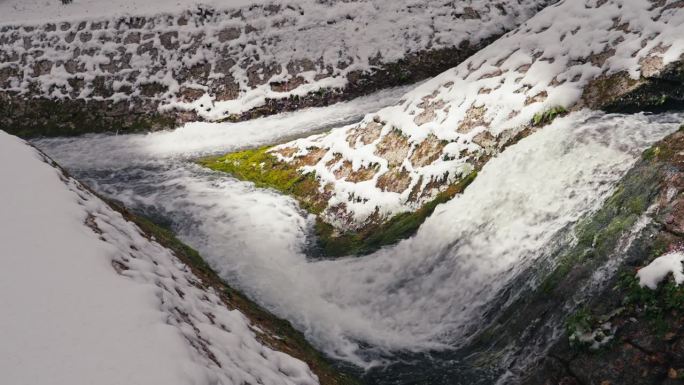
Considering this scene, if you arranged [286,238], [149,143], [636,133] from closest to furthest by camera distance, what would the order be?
[636,133] < [286,238] < [149,143]

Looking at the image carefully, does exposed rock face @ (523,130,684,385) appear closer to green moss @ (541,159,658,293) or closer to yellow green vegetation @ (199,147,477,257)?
green moss @ (541,159,658,293)

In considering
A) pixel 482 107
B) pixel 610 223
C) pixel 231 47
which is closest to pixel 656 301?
pixel 610 223

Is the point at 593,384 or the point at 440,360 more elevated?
the point at 593,384

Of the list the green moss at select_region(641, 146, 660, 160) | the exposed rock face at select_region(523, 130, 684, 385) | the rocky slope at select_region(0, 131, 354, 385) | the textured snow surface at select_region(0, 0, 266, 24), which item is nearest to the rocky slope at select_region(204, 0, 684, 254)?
the green moss at select_region(641, 146, 660, 160)

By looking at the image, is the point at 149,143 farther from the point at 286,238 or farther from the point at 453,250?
the point at 453,250

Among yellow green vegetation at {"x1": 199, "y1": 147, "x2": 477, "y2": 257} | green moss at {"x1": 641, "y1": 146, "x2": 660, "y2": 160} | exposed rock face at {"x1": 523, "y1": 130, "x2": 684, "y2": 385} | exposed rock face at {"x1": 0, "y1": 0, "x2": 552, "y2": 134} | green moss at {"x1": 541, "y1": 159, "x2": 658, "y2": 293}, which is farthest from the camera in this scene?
exposed rock face at {"x1": 0, "y1": 0, "x2": 552, "y2": 134}

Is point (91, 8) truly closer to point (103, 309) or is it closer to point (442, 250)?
point (442, 250)

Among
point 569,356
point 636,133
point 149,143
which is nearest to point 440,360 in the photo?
point 569,356
